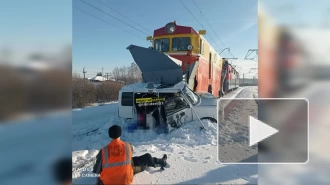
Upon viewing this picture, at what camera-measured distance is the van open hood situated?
212 inches

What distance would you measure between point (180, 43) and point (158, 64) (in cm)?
242

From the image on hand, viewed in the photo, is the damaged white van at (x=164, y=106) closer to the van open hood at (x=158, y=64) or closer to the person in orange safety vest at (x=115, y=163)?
the van open hood at (x=158, y=64)

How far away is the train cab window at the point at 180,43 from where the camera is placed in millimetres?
7539

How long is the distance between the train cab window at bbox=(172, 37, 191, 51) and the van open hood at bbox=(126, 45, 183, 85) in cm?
202

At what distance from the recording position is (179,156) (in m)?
3.39

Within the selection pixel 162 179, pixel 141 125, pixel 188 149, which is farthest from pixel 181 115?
pixel 162 179

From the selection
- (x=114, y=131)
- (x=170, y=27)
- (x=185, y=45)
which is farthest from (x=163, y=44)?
(x=114, y=131)

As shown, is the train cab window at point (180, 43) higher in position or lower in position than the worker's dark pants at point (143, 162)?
higher

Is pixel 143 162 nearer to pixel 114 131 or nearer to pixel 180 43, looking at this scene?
pixel 114 131

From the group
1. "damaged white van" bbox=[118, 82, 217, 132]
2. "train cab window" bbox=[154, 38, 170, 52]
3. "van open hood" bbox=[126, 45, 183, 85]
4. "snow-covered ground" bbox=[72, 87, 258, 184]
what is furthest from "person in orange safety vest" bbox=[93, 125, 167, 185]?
"train cab window" bbox=[154, 38, 170, 52]

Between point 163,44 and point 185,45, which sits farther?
point 163,44

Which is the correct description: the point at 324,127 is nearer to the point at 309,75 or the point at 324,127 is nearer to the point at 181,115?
the point at 309,75

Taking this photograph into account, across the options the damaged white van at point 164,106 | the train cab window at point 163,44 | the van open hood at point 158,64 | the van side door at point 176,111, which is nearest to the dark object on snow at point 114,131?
the damaged white van at point 164,106
